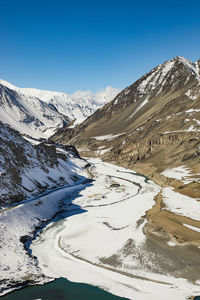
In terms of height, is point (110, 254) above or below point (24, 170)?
below

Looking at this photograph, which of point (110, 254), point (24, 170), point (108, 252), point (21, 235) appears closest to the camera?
point (110, 254)

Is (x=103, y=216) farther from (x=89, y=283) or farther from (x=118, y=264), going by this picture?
(x=89, y=283)

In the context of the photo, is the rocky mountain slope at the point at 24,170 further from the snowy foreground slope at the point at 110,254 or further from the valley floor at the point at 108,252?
the snowy foreground slope at the point at 110,254

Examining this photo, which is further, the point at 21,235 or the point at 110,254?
the point at 21,235

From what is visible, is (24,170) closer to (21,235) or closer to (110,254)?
(21,235)

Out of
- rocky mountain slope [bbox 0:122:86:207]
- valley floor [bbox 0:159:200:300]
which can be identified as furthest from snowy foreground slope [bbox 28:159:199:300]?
rocky mountain slope [bbox 0:122:86:207]

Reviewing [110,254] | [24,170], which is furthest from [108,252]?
[24,170]

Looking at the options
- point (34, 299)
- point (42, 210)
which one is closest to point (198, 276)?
point (34, 299)
